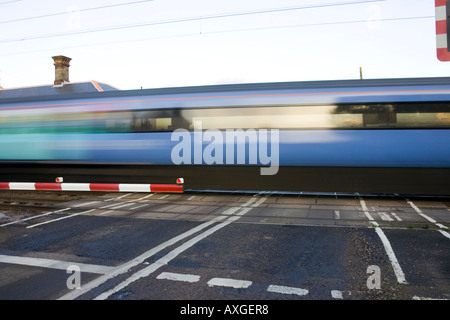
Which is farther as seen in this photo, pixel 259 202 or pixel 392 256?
pixel 259 202

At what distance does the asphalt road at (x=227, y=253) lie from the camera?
375cm

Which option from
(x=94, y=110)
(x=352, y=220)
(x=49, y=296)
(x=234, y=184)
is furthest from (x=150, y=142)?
(x=49, y=296)

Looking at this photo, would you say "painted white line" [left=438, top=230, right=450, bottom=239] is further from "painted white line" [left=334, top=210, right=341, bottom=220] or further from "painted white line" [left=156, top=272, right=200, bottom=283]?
"painted white line" [left=156, top=272, right=200, bottom=283]

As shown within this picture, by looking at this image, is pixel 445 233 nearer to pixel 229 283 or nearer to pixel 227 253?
pixel 227 253

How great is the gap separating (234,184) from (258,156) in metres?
0.97

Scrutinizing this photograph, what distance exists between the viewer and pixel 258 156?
28.6 ft

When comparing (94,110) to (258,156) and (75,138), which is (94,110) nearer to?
(75,138)

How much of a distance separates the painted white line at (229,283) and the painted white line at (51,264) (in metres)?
1.38

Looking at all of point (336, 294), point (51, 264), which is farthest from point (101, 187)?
point (336, 294)

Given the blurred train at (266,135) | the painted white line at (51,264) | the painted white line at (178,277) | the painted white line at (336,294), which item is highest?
the blurred train at (266,135)

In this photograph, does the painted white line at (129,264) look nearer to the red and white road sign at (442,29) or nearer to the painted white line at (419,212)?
the red and white road sign at (442,29)

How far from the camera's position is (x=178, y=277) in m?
4.14

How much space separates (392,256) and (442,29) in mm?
3421

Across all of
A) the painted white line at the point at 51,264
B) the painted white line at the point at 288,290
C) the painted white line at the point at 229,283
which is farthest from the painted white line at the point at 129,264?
the painted white line at the point at 288,290
